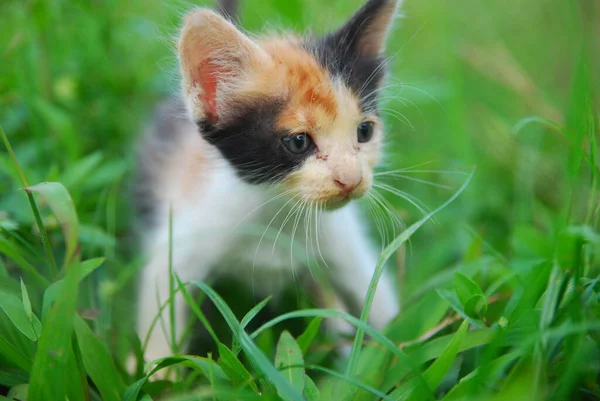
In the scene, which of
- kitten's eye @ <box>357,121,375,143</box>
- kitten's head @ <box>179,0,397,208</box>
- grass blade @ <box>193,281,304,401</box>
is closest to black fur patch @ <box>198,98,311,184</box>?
kitten's head @ <box>179,0,397,208</box>

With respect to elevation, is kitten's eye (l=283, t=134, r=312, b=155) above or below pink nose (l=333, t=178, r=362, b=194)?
above

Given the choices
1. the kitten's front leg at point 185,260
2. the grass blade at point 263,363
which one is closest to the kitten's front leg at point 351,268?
the kitten's front leg at point 185,260

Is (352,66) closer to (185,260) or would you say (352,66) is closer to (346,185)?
(346,185)

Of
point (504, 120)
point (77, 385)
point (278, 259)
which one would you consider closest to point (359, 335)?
point (77, 385)

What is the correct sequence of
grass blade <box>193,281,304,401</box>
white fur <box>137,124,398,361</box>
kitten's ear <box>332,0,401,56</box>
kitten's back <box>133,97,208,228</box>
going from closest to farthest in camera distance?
grass blade <box>193,281,304,401</box> → kitten's ear <box>332,0,401,56</box> → white fur <box>137,124,398,361</box> → kitten's back <box>133,97,208,228</box>

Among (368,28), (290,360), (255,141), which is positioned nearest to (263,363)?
(290,360)

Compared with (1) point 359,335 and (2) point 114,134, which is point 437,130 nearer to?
(2) point 114,134

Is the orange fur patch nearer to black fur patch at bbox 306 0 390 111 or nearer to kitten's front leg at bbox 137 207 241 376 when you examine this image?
black fur patch at bbox 306 0 390 111
